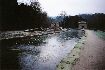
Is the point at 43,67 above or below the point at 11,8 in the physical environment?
below

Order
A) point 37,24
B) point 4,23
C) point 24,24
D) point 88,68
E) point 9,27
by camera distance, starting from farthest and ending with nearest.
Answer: point 37,24
point 24,24
point 9,27
point 4,23
point 88,68

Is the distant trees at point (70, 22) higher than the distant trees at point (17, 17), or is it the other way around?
the distant trees at point (17, 17)

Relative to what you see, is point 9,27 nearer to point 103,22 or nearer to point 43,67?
point 43,67

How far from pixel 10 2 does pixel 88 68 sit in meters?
23.3

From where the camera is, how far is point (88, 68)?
31.3 ft

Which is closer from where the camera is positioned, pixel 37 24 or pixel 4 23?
pixel 4 23

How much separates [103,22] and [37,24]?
36.8m

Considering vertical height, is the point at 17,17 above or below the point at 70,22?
above

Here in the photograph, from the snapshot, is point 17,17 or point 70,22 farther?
point 70,22

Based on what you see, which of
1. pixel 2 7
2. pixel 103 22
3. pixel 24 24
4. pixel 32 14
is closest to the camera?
pixel 2 7

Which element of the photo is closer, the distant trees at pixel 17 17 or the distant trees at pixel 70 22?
the distant trees at pixel 17 17

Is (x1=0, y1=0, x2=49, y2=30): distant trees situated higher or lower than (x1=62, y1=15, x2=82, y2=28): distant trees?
higher

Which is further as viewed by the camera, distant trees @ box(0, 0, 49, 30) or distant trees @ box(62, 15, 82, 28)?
distant trees @ box(62, 15, 82, 28)

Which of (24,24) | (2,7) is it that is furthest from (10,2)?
(24,24)
